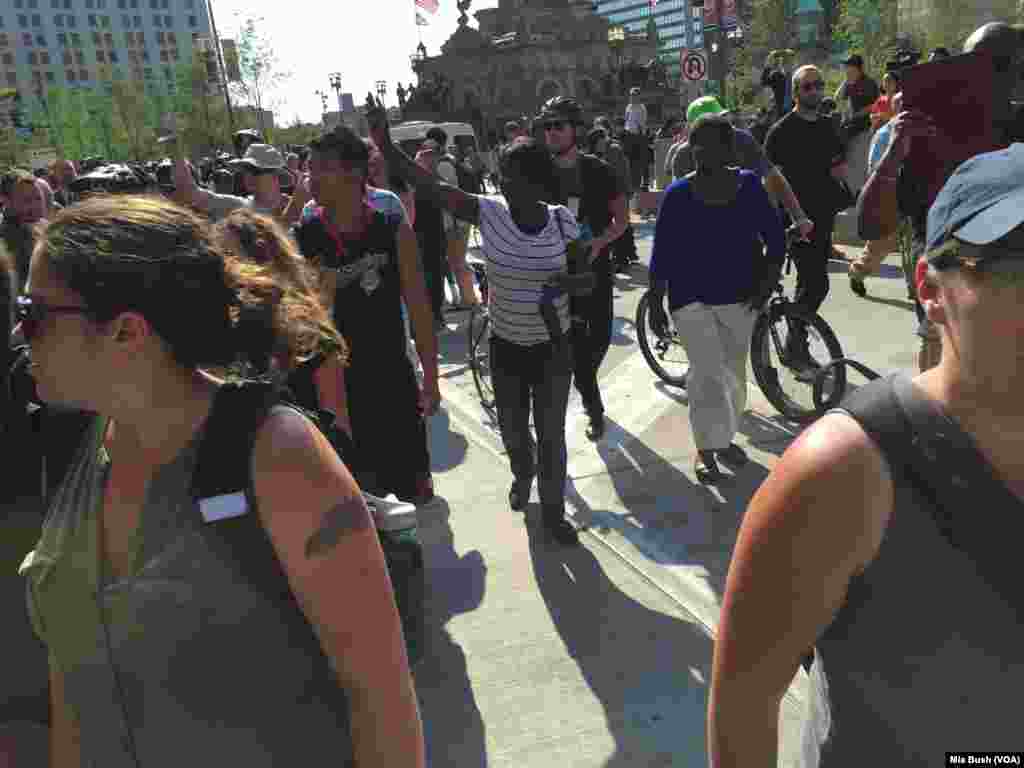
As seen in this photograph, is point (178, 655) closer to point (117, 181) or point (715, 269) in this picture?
point (715, 269)

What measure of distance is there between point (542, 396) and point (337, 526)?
3229 mm

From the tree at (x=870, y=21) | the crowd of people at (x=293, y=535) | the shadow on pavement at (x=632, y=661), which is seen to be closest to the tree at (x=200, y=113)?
the tree at (x=870, y=21)

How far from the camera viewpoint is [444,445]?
21.5ft

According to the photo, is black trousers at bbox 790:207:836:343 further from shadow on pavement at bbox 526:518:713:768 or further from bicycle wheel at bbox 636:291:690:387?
shadow on pavement at bbox 526:518:713:768

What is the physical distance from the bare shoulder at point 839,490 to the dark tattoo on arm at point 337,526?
65 cm

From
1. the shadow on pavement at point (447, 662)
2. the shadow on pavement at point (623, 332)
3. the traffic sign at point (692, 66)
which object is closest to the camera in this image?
the shadow on pavement at point (447, 662)

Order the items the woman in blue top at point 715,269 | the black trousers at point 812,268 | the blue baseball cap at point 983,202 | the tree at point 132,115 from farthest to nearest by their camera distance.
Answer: the tree at point 132,115 < the black trousers at point 812,268 < the woman in blue top at point 715,269 < the blue baseball cap at point 983,202

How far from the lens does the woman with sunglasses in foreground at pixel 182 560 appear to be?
1.46 m

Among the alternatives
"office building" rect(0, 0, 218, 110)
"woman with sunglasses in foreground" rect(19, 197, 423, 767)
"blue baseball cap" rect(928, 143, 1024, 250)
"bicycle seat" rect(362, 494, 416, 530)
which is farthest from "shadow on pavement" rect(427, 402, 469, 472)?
"office building" rect(0, 0, 218, 110)

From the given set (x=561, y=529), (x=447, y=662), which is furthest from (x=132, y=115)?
(x=447, y=662)

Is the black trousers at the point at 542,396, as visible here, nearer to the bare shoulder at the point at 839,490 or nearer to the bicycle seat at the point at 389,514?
the bicycle seat at the point at 389,514

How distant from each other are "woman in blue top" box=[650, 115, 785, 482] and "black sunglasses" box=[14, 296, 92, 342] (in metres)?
3.88

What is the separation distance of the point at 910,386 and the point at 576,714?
2.41m

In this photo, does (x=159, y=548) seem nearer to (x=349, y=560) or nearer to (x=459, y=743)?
(x=349, y=560)
